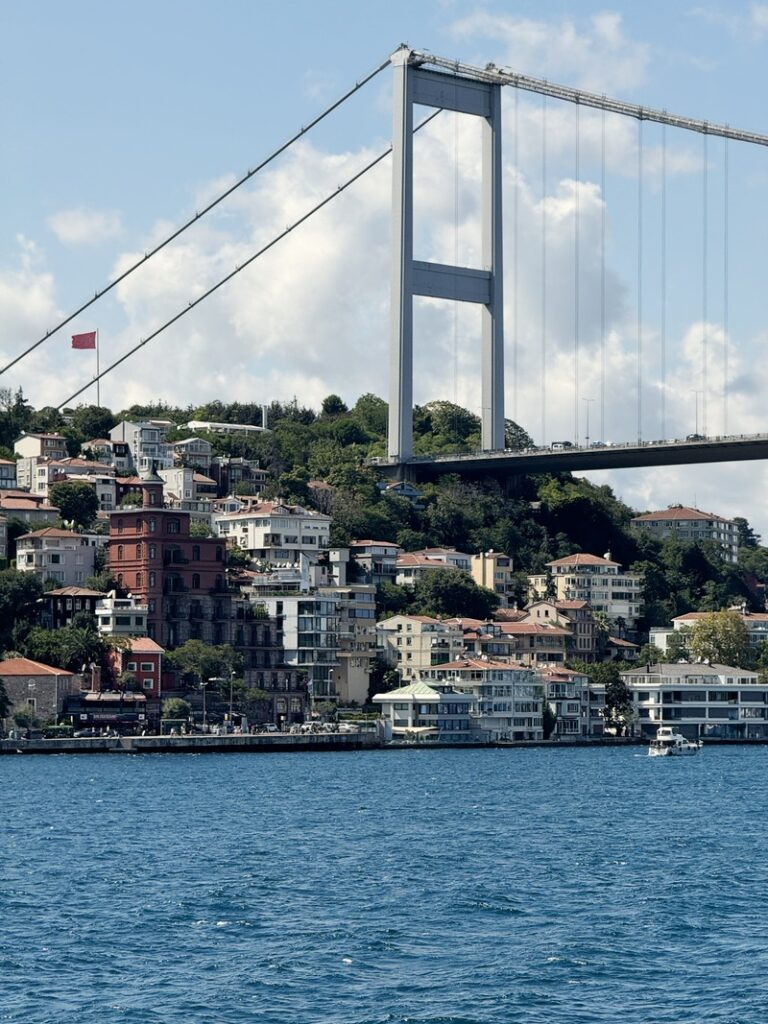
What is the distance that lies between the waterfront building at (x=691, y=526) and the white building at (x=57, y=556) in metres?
53.2

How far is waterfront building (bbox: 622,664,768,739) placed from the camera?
104875 mm

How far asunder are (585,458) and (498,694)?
1636 centimetres

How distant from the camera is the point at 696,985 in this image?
3088 cm

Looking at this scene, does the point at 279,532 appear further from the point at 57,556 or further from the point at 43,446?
the point at 43,446

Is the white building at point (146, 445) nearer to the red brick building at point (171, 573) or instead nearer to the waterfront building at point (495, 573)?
the waterfront building at point (495, 573)

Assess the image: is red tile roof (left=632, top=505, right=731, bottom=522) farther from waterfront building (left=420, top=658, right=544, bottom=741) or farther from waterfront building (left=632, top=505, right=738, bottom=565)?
waterfront building (left=420, top=658, right=544, bottom=741)

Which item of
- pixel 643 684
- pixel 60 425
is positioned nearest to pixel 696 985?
pixel 643 684

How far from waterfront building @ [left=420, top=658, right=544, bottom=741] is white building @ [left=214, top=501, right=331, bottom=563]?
12.8m

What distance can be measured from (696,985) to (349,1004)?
4.60 m

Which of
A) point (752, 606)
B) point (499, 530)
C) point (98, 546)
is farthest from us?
point (752, 606)

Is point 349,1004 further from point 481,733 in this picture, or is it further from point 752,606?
point 752,606

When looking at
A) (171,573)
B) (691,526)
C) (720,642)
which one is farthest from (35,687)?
(691,526)

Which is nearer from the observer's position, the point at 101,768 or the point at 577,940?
the point at 577,940

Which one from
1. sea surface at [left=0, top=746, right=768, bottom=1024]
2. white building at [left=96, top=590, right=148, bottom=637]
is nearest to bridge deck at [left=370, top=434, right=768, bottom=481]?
white building at [left=96, top=590, right=148, bottom=637]
